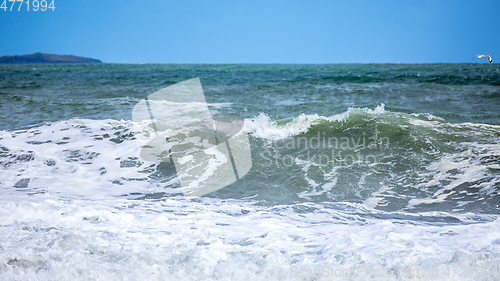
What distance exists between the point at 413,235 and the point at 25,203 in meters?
3.27

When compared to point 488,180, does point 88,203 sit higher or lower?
lower

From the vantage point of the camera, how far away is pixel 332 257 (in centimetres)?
248

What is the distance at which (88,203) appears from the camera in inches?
149

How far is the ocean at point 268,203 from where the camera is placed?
235cm

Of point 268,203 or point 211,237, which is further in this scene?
point 268,203

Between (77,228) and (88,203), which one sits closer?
(77,228)

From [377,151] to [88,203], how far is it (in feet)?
13.4

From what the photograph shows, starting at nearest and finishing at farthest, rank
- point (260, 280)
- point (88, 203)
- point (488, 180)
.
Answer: point (260, 280) < point (88, 203) < point (488, 180)

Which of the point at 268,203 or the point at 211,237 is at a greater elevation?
the point at 211,237

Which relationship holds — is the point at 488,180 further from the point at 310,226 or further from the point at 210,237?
the point at 210,237

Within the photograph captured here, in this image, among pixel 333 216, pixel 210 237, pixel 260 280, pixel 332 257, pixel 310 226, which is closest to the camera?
pixel 260 280

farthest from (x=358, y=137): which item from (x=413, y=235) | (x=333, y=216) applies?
(x=413, y=235)

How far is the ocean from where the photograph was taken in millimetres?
2350

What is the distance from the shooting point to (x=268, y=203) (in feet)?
13.1
